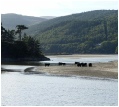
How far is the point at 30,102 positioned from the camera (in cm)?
3006

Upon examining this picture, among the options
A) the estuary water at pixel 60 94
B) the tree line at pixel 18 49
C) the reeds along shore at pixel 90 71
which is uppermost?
the tree line at pixel 18 49

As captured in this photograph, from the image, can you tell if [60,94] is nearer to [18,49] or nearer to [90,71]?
[90,71]

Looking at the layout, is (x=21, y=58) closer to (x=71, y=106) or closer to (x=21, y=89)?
(x=21, y=89)

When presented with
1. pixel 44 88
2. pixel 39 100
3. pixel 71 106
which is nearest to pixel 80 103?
pixel 71 106

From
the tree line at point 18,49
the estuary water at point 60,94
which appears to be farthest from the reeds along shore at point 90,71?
the tree line at point 18,49

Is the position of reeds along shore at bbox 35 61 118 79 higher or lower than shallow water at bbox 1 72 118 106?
higher

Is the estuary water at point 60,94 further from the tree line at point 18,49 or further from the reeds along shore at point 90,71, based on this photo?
the tree line at point 18,49

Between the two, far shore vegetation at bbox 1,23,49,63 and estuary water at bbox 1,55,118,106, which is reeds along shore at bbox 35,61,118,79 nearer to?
estuary water at bbox 1,55,118,106

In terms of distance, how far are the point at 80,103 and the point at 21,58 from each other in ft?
362

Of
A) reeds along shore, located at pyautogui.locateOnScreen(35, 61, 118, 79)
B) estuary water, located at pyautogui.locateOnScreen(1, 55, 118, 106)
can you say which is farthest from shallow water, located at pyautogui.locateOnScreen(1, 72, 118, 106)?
reeds along shore, located at pyautogui.locateOnScreen(35, 61, 118, 79)

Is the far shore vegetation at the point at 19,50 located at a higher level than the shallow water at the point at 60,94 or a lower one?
higher

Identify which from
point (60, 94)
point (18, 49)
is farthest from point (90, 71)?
point (18, 49)

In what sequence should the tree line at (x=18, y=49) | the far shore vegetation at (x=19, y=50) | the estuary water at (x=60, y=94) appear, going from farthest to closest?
the tree line at (x=18, y=49) < the far shore vegetation at (x=19, y=50) < the estuary water at (x=60, y=94)

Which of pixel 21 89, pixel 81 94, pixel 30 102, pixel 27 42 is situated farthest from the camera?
pixel 27 42
